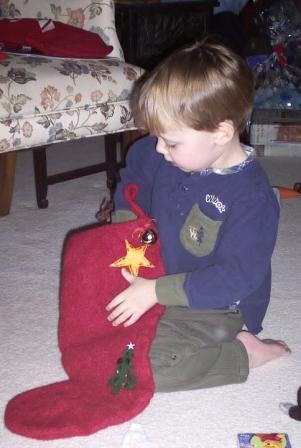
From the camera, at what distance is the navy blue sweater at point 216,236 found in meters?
0.94

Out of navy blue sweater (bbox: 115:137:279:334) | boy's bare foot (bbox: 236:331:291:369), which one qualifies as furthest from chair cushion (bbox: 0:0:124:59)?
boy's bare foot (bbox: 236:331:291:369)

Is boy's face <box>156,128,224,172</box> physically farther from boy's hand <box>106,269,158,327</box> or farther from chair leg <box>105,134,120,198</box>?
chair leg <box>105,134,120,198</box>

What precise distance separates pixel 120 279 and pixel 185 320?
0.13 metres

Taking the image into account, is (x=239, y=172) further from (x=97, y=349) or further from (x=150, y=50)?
(x=150, y=50)

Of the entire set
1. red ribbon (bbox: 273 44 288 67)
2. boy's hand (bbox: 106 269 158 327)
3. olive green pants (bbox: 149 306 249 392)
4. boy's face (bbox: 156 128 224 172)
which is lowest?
olive green pants (bbox: 149 306 249 392)

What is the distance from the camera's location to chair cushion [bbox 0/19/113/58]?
152 centimetres

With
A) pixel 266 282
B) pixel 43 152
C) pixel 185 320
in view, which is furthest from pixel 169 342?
pixel 43 152

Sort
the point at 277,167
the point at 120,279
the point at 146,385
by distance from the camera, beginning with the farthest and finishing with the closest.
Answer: the point at 277,167
the point at 120,279
the point at 146,385

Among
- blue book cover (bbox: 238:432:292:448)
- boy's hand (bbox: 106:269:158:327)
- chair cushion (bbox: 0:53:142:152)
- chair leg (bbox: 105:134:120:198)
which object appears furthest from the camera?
chair leg (bbox: 105:134:120:198)

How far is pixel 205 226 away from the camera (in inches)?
39.3

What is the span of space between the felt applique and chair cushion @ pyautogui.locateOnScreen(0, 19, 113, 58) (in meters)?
0.68

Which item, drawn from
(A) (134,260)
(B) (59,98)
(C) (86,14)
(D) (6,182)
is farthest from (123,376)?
(C) (86,14)

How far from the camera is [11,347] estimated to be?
42.5 inches

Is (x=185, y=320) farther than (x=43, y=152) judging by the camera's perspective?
No
